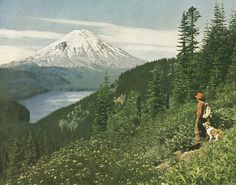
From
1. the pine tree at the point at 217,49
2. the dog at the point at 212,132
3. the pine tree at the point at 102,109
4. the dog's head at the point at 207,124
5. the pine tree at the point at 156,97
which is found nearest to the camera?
the dog at the point at 212,132

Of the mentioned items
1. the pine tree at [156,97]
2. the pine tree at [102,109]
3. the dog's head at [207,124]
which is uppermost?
the dog's head at [207,124]

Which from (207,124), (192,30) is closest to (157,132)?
(207,124)

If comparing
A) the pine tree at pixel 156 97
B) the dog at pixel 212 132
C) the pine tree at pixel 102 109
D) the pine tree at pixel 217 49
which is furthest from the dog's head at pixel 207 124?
the pine tree at pixel 102 109

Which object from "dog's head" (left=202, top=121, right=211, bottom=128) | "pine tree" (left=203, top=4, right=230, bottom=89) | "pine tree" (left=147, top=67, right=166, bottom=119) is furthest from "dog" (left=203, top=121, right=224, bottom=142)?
"pine tree" (left=147, top=67, right=166, bottom=119)

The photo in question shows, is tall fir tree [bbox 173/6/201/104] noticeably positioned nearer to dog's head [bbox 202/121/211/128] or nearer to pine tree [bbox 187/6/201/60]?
pine tree [bbox 187/6/201/60]

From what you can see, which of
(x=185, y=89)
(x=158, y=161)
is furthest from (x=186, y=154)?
(x=185, y=89)

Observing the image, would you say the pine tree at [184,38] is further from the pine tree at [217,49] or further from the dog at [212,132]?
the dog at [212,132]

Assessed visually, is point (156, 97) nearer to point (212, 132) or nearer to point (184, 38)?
point (184, 38)

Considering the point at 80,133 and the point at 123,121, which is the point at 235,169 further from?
the point at 80,133
